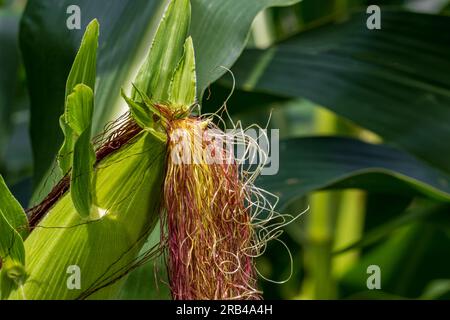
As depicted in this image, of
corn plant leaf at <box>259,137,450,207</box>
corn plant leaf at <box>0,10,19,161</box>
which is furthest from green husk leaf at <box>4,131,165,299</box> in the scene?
corn plant leaf at <box>0,10,19,161</box>

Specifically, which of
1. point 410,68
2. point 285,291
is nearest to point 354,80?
point 410,68

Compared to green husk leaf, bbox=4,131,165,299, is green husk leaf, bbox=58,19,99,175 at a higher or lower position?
higher

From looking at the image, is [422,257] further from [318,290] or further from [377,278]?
[377,278]

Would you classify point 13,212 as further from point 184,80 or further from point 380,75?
point 380,75

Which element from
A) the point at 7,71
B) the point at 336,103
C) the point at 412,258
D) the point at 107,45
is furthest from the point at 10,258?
the point at 412,258

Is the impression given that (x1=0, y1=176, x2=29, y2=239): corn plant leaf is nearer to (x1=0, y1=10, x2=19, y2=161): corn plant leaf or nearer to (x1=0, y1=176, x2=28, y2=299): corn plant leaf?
(x1=0, y1=176, x2=28, y2=299): corn plant leaf
